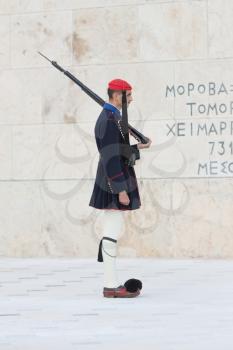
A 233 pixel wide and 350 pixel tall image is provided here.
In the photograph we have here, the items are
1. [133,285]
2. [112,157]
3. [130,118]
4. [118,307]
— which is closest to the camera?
[118,307]

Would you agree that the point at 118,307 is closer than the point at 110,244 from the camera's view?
Yes

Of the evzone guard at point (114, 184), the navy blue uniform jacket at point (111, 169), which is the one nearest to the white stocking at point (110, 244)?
the evzone guard at point (114, 184)

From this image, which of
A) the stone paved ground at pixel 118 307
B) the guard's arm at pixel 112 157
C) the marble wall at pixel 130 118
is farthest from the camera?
the marble wall at pixel 130 118

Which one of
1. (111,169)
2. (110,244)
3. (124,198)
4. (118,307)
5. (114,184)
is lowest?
(118,307)

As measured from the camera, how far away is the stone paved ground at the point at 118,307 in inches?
229

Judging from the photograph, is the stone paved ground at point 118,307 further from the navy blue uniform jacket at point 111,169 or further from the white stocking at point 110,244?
the navy blue uniform jacket at point 111,169

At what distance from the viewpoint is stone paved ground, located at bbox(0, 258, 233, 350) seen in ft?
19.1

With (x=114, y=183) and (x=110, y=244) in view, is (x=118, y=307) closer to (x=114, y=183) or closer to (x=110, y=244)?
(x=110, y=244)

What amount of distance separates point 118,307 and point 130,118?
→ 4.15 meters

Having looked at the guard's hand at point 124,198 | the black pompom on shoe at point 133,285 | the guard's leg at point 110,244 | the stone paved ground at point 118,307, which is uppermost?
the guard's hand at point 124,198

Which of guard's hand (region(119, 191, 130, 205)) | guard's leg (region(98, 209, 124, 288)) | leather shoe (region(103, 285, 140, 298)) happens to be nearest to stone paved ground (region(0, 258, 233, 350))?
leather shoe (region(103, 285, 140, 298))

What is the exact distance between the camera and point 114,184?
7.85 metres

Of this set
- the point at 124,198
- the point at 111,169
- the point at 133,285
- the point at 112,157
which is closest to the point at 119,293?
the point at 133,285

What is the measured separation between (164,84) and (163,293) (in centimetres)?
355
